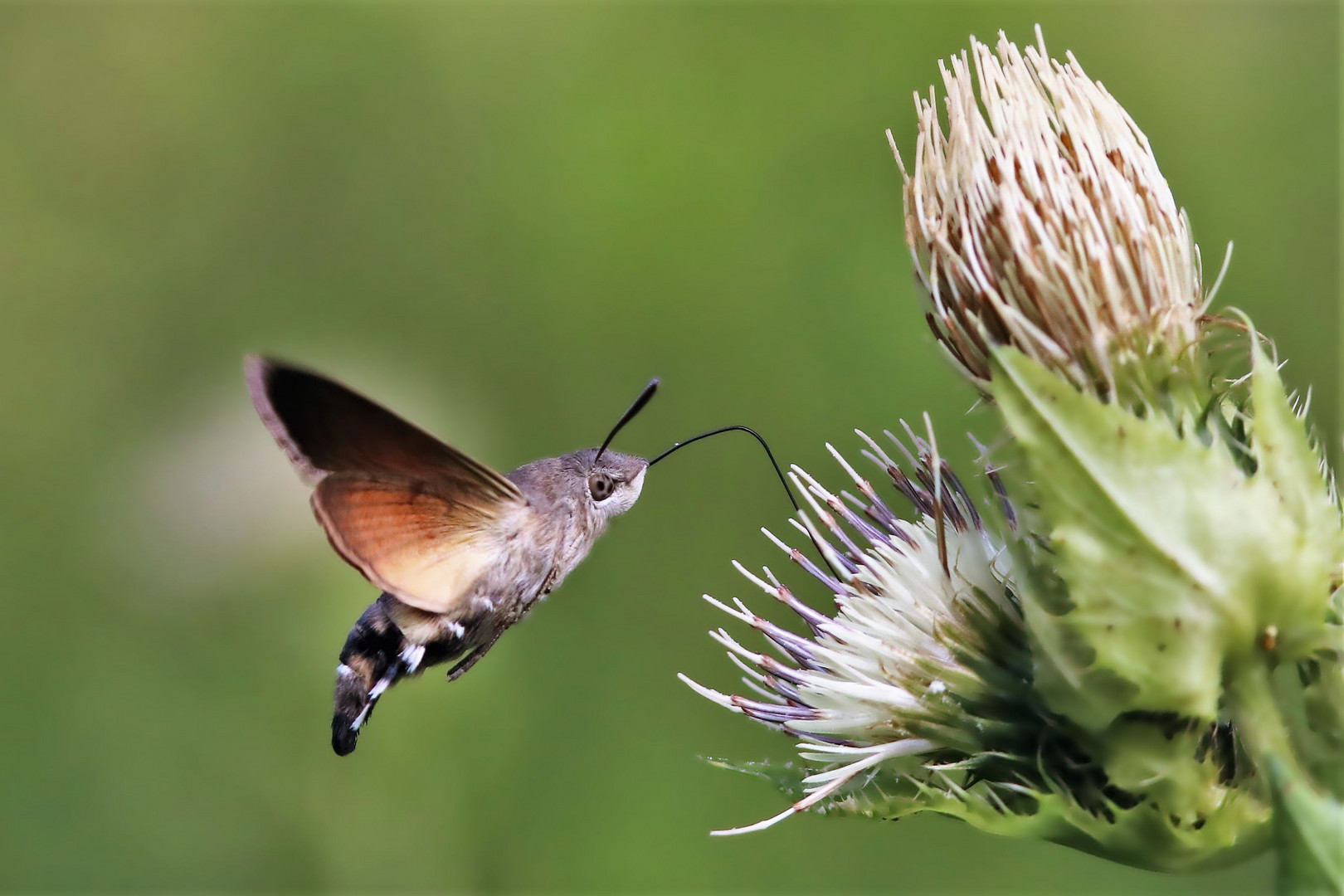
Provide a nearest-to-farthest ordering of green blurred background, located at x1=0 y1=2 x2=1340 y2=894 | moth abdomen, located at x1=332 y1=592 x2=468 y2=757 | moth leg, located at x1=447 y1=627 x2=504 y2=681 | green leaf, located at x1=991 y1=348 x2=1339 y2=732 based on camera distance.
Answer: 1. green leaf, located at x1=991 y1=348 x2=1339 y2=732
2. moth abdomen, located at x1=332 y1=592 x2=468 y2=757
3. moth leg, located at x1=447 y1=627 x2=504 y2=681
4. green blurred background, located at x1=0 y1=2 x2=1340 y2=894

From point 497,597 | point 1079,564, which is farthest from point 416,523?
point 1079,564

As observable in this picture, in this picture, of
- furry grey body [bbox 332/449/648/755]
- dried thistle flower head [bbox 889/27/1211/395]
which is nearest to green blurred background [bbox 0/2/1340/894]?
furry grey body [bbox 332/449/648/755]

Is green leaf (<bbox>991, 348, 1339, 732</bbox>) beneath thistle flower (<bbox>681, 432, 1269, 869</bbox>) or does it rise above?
above

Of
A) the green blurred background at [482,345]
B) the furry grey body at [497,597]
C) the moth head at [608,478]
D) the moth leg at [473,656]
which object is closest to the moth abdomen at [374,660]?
the furry grey body at [497,597]

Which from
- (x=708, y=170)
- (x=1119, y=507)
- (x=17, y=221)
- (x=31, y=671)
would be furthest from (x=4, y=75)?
(x=1119, y=507)

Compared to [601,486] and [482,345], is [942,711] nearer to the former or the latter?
[601,486]

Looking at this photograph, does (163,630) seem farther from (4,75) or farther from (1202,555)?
(1202,555)

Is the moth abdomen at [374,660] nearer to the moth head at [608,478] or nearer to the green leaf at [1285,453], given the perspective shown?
the moth head at [608,478]

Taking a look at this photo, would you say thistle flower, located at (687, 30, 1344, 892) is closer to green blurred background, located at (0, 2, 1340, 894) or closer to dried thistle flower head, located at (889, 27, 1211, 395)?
dried thistle flower head, located at (889, 27, 1211, 395)
